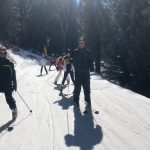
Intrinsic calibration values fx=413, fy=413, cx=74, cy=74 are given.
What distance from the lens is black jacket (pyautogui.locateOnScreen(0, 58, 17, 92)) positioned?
10.8 meters

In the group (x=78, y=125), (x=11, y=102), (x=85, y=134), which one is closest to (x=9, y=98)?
(x=11, y=102)

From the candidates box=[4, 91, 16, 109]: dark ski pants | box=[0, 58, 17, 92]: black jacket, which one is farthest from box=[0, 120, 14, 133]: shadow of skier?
box=[0, 58, 17, 92]: black jacket

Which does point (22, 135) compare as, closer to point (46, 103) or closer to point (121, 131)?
point (121, 131)

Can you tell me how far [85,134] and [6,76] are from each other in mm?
2707

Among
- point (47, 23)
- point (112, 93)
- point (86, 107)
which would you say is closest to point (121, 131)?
point (86, 107)

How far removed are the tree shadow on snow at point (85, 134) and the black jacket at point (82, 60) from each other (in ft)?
5.83

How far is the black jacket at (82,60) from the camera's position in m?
13.0

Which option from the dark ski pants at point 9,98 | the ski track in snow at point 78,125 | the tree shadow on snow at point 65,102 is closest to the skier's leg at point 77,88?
the ski track in snow at point 78,125

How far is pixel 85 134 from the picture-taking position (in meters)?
9.66

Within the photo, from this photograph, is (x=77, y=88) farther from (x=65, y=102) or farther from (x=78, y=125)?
(x=78, y=125)

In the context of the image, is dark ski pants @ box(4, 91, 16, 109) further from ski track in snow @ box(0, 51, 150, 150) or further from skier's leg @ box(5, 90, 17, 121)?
ski track in snow @ box(0, 51, 150, 150)

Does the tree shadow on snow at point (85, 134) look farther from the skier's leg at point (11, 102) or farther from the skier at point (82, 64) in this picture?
the skier's leg at point (11, 102)

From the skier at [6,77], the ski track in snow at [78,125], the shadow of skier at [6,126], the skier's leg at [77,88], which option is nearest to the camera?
the ski track in snow at [78,125]

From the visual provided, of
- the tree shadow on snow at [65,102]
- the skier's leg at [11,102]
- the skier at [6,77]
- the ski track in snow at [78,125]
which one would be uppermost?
the skier at [6,77]
